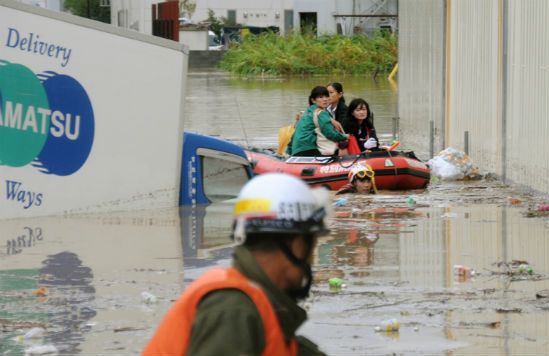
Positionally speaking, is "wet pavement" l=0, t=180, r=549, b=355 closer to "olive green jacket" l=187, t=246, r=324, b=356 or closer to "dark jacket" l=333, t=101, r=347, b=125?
"olive green jacket" l=187, t=246, r=324, b=356

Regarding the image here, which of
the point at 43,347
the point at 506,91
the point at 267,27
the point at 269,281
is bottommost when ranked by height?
the point at 43,347

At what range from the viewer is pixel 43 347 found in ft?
23.8

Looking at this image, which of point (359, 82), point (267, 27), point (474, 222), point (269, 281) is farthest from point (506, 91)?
point (267, 27)

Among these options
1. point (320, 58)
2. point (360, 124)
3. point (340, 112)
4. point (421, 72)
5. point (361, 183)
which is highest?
point (320, 58)

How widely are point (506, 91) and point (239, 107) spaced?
2020cm

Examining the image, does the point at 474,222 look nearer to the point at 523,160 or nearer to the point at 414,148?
the point at 523,160

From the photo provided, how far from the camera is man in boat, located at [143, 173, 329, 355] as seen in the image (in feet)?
10.6

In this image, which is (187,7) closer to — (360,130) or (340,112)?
(340,112)

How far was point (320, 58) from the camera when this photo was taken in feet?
210

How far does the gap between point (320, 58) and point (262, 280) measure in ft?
200

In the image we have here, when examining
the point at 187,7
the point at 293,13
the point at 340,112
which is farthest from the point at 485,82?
the point at 293,13

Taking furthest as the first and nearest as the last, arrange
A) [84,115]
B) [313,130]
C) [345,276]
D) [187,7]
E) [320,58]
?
[187,7] → [320,58] → [313,130] → [84,115] → [345,276]

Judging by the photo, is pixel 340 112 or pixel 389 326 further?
pixel 340 112

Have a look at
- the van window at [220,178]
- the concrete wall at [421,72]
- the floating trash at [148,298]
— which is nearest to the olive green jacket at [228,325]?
the floating trash at [148,298]
